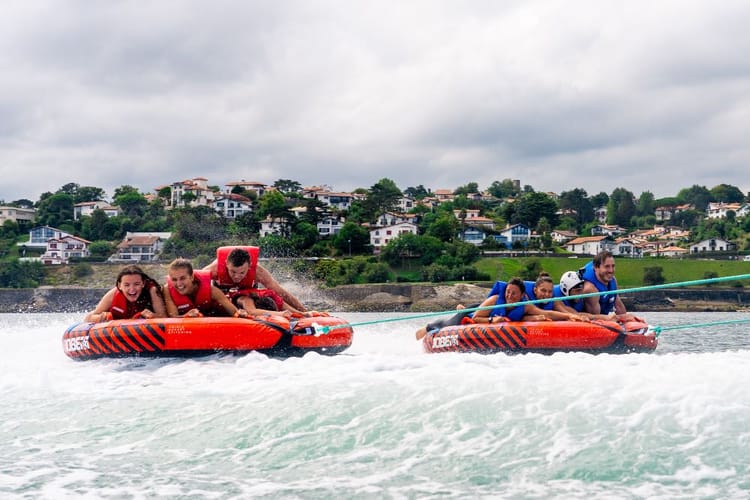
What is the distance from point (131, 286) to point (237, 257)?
1.38 metres

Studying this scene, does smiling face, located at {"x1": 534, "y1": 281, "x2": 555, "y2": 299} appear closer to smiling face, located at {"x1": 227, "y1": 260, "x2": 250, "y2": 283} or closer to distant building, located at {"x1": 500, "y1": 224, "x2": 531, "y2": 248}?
smiling face, located at {"x1": 227, "y1": 260, "x2": 250, "y2": 283}

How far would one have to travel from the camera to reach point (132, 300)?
33.2ft

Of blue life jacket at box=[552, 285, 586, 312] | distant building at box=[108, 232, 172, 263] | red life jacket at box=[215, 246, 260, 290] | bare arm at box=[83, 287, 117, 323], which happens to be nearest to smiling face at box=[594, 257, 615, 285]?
blue life jacket at box=[552, 285, 586, 312]

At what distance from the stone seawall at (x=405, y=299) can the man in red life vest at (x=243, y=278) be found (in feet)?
168

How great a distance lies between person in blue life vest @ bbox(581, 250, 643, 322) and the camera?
407 inches

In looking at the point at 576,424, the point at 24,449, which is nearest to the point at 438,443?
the point at 576,424

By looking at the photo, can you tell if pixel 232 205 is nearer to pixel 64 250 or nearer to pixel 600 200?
pixel 64 250

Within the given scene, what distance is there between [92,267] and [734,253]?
69865 millimetres

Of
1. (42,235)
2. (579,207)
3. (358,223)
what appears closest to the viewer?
(42,235)

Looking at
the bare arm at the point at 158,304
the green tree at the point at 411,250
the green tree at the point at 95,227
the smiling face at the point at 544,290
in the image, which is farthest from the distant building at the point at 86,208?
the smiling face at the point at 544,290

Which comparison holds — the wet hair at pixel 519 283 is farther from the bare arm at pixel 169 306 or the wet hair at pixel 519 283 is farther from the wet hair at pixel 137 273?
the wet hair at pixel 137 273

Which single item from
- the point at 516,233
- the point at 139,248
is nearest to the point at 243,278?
the point at 139,248

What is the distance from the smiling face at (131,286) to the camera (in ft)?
32.5

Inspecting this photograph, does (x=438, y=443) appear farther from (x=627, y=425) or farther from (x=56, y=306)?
(x=56, y=306)
